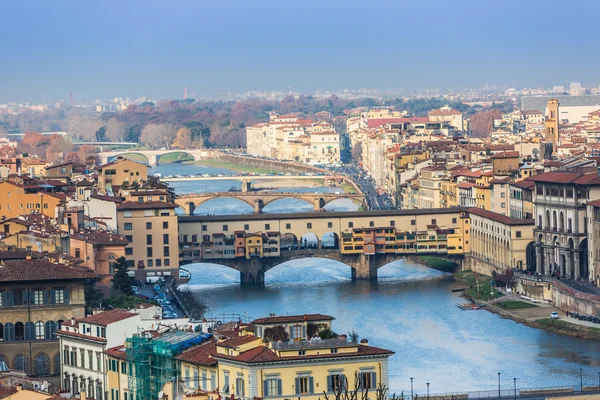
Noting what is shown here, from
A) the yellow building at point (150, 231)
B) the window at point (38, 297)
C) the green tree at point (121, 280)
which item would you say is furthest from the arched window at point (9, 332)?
the yellow building at point (150, 231)

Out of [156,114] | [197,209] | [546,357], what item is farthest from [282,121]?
[546,357]

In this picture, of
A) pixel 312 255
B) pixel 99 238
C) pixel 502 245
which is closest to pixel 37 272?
pixel 99 238

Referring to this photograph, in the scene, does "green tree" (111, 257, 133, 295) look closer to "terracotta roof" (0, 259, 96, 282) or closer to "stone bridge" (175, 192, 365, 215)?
"terracotta roof" (0, 259, 96, 282)

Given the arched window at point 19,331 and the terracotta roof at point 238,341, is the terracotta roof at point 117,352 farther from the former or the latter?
the arched window at point 19,331

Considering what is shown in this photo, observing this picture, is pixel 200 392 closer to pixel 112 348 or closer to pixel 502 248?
pixel 112 348

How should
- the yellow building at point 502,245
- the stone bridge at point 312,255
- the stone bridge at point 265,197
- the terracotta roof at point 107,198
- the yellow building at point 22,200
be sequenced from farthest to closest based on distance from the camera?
A: 1. the stone bridge at point 265,197
2. the stone bridge at point 312,255
3. the yellow building at point 502,245
4. the yellow building at point 22,200
5. the terracotta roof at point 107,198

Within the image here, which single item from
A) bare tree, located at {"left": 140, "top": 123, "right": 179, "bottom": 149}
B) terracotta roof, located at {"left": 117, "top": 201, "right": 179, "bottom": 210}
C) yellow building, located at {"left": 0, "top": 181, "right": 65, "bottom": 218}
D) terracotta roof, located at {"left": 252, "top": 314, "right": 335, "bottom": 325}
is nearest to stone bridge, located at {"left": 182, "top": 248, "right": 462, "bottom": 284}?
terracotta roof, located at {"left": 117, "top": 201, "right": 179, "bottom": 210}

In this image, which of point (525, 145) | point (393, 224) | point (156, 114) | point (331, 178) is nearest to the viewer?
point (393, 224)
